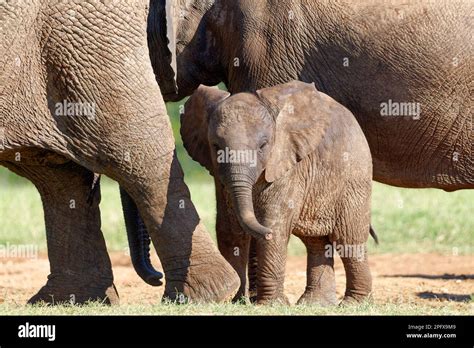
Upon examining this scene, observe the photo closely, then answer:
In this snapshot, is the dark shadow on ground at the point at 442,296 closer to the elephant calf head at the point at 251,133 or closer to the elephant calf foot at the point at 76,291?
the elephant calf head at the point at 251,133

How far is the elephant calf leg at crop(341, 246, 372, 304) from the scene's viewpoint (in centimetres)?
1024

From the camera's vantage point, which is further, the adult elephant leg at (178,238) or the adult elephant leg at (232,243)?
the adult elephant leg at (232,243)

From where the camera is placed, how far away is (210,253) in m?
9.96

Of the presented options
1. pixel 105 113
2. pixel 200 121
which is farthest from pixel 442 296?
pixel 105 113

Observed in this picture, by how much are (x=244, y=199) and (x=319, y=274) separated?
1.19 m

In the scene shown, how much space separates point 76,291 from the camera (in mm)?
10617

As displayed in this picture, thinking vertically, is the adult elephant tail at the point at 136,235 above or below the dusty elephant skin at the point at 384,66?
below

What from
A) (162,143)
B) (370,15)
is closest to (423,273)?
(370,15)

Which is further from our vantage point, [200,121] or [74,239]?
[74,239]

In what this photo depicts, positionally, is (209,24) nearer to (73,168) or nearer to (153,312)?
(73,168)

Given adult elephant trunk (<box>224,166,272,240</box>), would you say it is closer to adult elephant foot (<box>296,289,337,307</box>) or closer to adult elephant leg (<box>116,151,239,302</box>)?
adult elephant leg (<box>116,151,239,302</box>)

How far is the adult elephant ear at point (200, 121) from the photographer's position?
10172 millimetres

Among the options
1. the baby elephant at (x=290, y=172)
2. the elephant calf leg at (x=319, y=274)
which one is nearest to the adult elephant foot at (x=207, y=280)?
the baby elephant at (x=290, y=172)

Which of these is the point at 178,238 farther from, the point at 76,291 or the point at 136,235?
the point at 76,291
